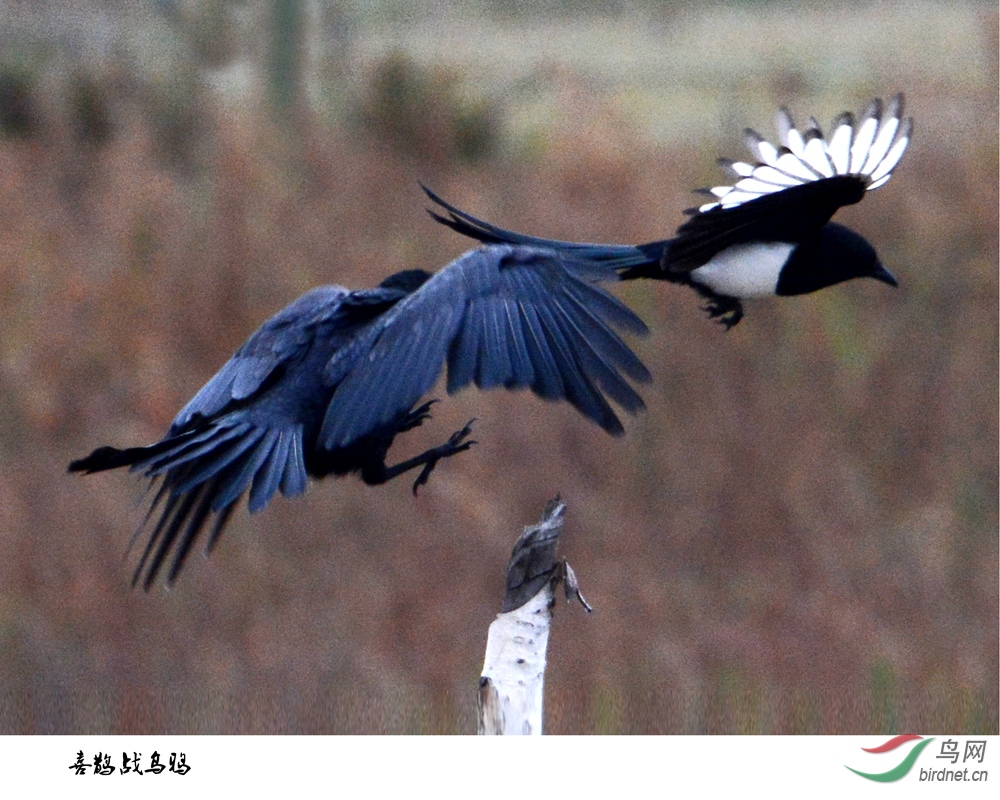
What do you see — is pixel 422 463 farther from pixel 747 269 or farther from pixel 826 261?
pixel 826 261

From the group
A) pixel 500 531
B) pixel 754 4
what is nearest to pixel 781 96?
pixel 754 4

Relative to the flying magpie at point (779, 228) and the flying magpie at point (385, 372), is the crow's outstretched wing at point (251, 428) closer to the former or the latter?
the flying magpie at point (385, 372)

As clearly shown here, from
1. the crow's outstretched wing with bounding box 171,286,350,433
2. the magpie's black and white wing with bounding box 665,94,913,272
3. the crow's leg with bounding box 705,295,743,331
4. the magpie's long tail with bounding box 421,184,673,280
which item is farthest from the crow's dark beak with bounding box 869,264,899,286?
the crow's outstretched wing with bounding box 171,286,350,433

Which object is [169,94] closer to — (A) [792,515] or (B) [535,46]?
(B) [535,46]

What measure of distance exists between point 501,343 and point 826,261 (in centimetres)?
102

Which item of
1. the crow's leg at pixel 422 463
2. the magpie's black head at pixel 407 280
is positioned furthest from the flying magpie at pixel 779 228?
the crow's leg at pixel 422 463

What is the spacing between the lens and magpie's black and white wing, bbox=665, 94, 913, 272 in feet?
11.1

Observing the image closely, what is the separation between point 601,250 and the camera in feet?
11.3

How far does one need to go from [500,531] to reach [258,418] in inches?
175

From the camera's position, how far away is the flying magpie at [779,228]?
3.42m

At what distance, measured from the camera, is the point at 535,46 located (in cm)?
845

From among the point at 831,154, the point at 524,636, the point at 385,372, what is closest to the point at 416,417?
the point at 385,372

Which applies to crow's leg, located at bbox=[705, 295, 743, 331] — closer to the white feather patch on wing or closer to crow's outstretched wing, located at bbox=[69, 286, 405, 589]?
the white feather patch on wing

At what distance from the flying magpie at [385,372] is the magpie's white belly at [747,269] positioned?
398mm
